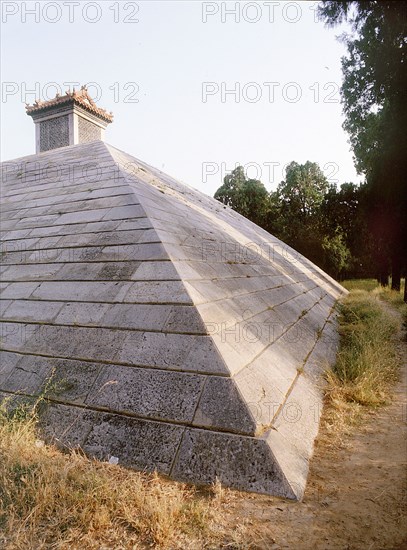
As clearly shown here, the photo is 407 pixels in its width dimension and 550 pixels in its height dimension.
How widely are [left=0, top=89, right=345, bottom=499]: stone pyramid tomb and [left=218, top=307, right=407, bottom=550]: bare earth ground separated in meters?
0.13

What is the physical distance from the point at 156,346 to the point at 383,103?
10.2 metres

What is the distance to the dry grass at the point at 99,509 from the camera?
1.90m

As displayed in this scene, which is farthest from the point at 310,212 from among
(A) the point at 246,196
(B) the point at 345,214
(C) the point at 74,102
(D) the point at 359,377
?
(D) the point at 359,377

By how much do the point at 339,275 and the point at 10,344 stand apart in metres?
29.3

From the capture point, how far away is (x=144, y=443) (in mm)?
2545

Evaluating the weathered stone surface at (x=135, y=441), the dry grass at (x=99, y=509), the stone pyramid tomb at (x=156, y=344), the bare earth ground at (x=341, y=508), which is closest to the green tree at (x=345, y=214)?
the stone pyramid tomb at (x=156, y=344)

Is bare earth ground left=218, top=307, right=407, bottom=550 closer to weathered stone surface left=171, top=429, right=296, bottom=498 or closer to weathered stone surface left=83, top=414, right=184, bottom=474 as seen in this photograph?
weathered stone surface left=171, top=429, right=296, bottom=498

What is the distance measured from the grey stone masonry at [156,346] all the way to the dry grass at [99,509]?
0.21 metres

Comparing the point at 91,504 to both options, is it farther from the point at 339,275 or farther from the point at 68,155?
the point at 339,275

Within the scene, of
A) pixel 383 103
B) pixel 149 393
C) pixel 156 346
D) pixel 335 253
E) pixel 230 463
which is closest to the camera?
pixel 230 463

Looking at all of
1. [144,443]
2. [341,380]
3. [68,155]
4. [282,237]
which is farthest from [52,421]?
[282,237]

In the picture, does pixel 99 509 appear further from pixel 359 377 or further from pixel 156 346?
pixel 359 377

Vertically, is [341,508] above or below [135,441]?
below

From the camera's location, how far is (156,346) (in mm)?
3043
